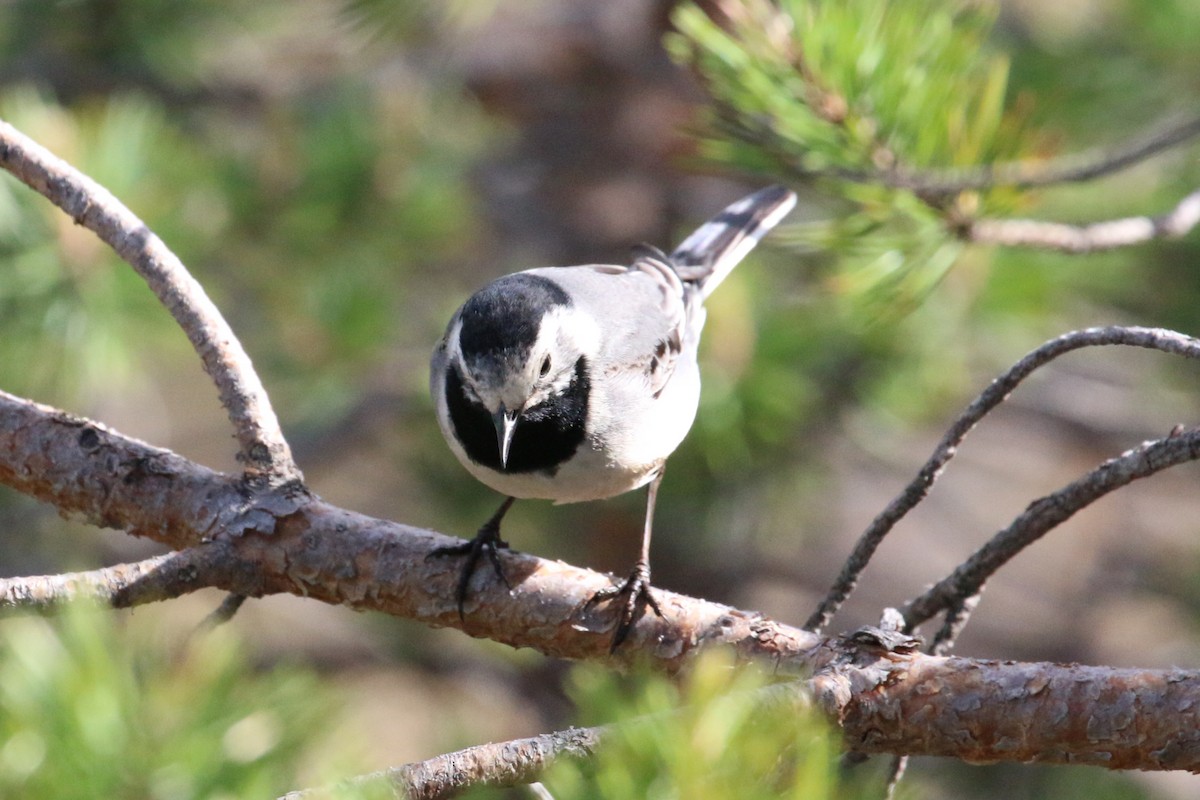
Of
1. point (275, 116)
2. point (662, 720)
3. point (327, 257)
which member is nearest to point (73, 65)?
point (275, 116)

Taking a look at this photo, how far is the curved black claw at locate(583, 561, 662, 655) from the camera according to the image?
1.54m

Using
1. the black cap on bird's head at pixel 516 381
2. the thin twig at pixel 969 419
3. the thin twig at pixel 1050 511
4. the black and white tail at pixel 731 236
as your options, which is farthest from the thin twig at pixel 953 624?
the black and white tail at pixel 731 236

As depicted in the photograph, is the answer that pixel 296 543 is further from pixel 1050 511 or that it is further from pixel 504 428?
pixel 1050 511

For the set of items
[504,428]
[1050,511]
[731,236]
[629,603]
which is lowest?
[629,603]

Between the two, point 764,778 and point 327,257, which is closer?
point 764,778

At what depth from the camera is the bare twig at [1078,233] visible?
1.84m

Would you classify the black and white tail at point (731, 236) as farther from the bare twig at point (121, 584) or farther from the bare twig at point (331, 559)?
the bare twig at point (121, 584)

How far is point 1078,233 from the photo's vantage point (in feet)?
6.16

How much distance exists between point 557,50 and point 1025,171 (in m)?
2.14

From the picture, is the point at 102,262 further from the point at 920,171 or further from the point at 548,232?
the point at 920,171

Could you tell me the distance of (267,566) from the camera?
157cm

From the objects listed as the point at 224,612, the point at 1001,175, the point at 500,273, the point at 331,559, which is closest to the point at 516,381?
the point at 331,559

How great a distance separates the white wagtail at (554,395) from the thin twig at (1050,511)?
1.32ft

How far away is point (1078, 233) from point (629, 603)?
37.8 inches
